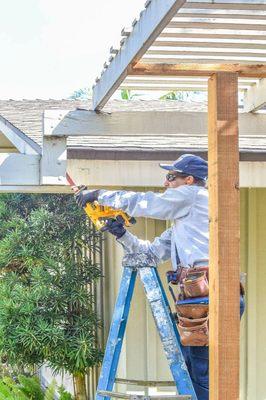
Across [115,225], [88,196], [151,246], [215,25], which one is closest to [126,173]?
[151,246]

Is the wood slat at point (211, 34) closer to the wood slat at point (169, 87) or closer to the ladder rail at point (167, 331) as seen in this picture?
the wood slat at point (169, 87)

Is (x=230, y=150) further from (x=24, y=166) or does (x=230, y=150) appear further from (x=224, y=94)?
(x=24, y=166)

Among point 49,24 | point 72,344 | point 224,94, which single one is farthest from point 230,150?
point 49,24

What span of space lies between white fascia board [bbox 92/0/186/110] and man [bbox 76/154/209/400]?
57cm

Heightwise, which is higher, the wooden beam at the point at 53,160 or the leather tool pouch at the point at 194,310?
the wooden beam at the point at 53,160

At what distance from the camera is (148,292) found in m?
4.48

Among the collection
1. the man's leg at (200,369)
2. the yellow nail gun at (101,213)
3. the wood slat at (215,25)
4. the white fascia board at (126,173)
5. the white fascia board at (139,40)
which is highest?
the wood slat at (215,25)

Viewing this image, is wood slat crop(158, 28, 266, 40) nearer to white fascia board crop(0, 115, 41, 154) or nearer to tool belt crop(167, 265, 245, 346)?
tool belt crop(167, 265, 245, 346)

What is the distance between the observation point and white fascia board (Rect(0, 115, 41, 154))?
539cm

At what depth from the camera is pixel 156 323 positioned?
4402mm

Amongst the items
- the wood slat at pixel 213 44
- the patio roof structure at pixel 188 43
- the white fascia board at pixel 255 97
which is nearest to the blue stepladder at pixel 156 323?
the patio roof structure at pixel 188 43

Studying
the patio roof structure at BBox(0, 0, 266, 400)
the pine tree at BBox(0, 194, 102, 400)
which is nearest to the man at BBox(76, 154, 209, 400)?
the patio roof structure at BBox(0, 0, 266, 400)

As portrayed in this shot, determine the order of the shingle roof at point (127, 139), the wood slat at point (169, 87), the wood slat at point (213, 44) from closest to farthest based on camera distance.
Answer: the wood slat at point (213, 44), the wood slat at point (169, 87), the shingle roof at point (127, 139)

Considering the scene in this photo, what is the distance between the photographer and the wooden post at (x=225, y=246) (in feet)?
10.2
